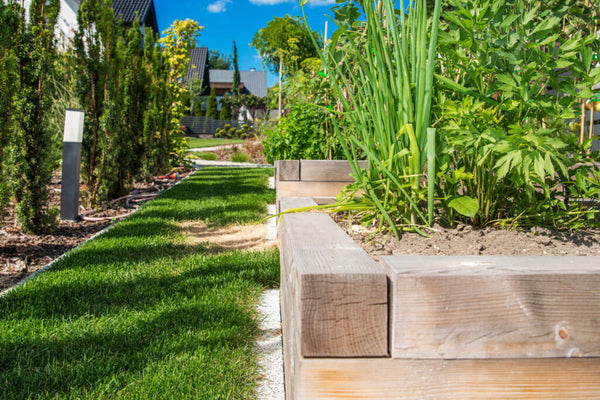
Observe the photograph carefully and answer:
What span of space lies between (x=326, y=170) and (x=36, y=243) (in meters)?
2.21

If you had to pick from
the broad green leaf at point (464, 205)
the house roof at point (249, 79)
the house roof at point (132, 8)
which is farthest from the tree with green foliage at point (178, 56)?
the house roof at point (249, 79)

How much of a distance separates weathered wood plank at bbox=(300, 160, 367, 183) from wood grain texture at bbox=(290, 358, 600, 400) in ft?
6.60

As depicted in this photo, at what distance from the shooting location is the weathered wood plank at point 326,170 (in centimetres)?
287

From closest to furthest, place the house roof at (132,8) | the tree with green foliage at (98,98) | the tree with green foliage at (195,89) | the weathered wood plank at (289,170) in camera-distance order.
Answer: the weathered wood plank at (289,170)
the tree with green foliage at (98,98)
the tree with green foliage at (195,89)
the house roof at (132,8)

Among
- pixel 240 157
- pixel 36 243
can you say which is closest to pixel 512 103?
pixel 36 243

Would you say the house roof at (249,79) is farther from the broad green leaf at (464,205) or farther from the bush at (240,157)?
the broad green leaf at (464,205)

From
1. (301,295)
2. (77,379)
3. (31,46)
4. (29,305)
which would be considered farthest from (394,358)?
(31,46)

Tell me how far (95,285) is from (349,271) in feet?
6.15

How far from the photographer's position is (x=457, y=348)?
0.89 metres

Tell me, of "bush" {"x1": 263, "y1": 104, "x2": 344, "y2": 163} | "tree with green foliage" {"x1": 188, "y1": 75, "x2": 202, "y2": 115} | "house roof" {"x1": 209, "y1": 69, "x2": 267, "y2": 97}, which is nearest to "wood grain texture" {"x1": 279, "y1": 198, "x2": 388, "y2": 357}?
"bush" {"x1": 263, "y1": 104, "x2": 344, "y2": 163}

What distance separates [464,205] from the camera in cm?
145

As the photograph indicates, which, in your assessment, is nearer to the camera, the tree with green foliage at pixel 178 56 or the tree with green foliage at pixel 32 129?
the tree with green foliage at pixel 32 129

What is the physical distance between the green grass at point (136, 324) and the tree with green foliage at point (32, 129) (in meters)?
0.62

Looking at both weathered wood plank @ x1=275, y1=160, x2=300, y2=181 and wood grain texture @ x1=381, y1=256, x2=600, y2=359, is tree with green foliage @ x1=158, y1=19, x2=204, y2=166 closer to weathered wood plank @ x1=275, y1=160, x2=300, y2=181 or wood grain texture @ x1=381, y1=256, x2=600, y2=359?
weathered wood plank @ x1=275, y1=160, x2=300, y2=181
